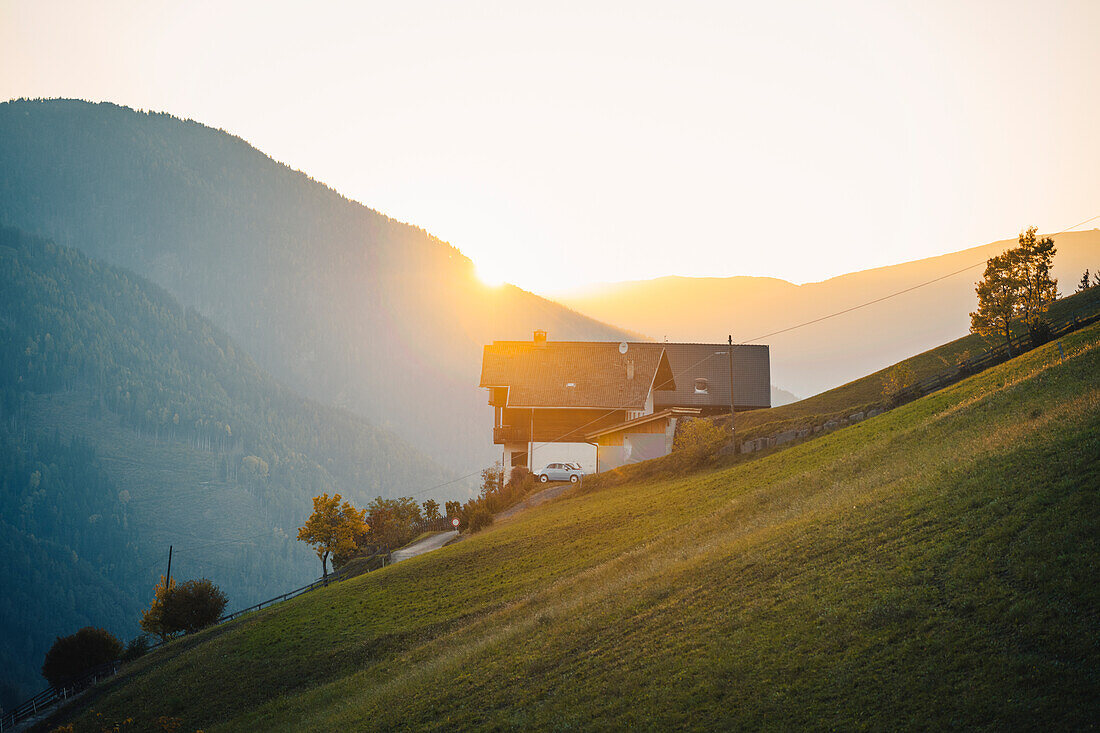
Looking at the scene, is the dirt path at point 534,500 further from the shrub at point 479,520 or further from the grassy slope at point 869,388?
the grassy slope at point 869,388

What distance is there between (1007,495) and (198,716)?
30207 mm

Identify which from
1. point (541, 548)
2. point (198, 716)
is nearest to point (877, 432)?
point (541, 548)

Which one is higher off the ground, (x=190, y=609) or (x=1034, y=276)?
(x=1034, y=276)

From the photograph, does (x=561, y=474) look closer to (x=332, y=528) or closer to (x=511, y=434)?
(x=511, y=434)

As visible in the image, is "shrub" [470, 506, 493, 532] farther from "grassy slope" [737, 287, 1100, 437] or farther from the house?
"grassy slope" [737, 287, 1100, 437]

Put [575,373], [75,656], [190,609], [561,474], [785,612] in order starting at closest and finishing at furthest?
1. [785,612]
2. [190,609]
3. [75,656]
4. [561,474]
5. [575,373]

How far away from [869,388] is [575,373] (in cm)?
2708

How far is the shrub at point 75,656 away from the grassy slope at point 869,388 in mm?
56318

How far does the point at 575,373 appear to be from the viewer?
244 ft

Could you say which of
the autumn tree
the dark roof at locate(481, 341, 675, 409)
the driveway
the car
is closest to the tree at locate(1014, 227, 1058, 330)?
the autumn tree

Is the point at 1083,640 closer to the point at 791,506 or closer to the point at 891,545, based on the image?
the point at 891,545

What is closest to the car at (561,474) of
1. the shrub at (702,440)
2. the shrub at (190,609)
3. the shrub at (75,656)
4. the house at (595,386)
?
the house at (595,386)

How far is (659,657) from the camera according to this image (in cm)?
1805

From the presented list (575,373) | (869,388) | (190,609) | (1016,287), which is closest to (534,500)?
(575,373)
